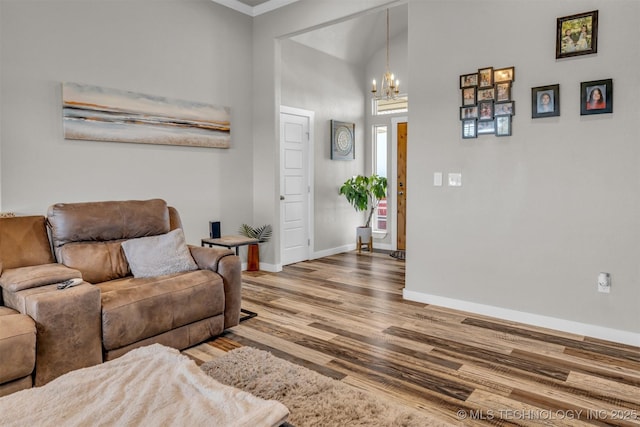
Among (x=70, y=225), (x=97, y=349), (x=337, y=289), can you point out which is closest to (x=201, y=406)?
(x=97, y=349)

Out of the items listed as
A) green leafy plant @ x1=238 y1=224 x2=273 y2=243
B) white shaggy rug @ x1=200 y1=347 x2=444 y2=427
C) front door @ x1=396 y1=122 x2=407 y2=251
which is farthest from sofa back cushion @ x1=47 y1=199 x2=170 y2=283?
front door @ x1=396 y1=122 x2=407 y2=251

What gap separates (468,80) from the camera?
362cm

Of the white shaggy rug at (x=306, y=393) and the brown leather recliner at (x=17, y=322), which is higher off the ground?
the brown leather recliner at (x=17, y=322)

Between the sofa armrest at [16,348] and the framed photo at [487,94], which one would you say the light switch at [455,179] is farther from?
the sofa armrest at [16,348]

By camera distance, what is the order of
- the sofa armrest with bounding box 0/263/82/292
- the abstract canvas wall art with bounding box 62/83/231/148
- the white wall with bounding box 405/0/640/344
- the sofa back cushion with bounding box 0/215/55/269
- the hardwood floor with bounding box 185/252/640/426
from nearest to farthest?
the hardwood floor with bounding box 185/252/640/426
the sofa armrest with bounding box 0/263/82/292
the sofa back cushion with bounding box 0/215/55/269
the white wall with bounding box 405/0/640/344
the abstract canvas wall art with bounding box 62/83/231/148

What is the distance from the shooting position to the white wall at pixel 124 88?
3.42m

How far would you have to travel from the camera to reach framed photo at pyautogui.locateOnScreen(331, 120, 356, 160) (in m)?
6.43

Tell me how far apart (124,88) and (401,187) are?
4225 mm

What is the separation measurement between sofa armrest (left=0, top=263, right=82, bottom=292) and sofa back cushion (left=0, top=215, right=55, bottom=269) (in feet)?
0.31

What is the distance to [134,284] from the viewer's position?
2.92 metres

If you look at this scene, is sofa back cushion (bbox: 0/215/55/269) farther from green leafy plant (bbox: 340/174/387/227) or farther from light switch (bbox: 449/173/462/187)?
green leafy plant (bbox: 340/174/387/227)

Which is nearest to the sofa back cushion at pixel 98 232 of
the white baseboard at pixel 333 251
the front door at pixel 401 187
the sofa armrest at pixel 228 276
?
the sofa armrest at pixel 228 276

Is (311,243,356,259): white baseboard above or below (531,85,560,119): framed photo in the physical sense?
below

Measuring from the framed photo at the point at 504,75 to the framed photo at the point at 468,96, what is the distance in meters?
0.19
